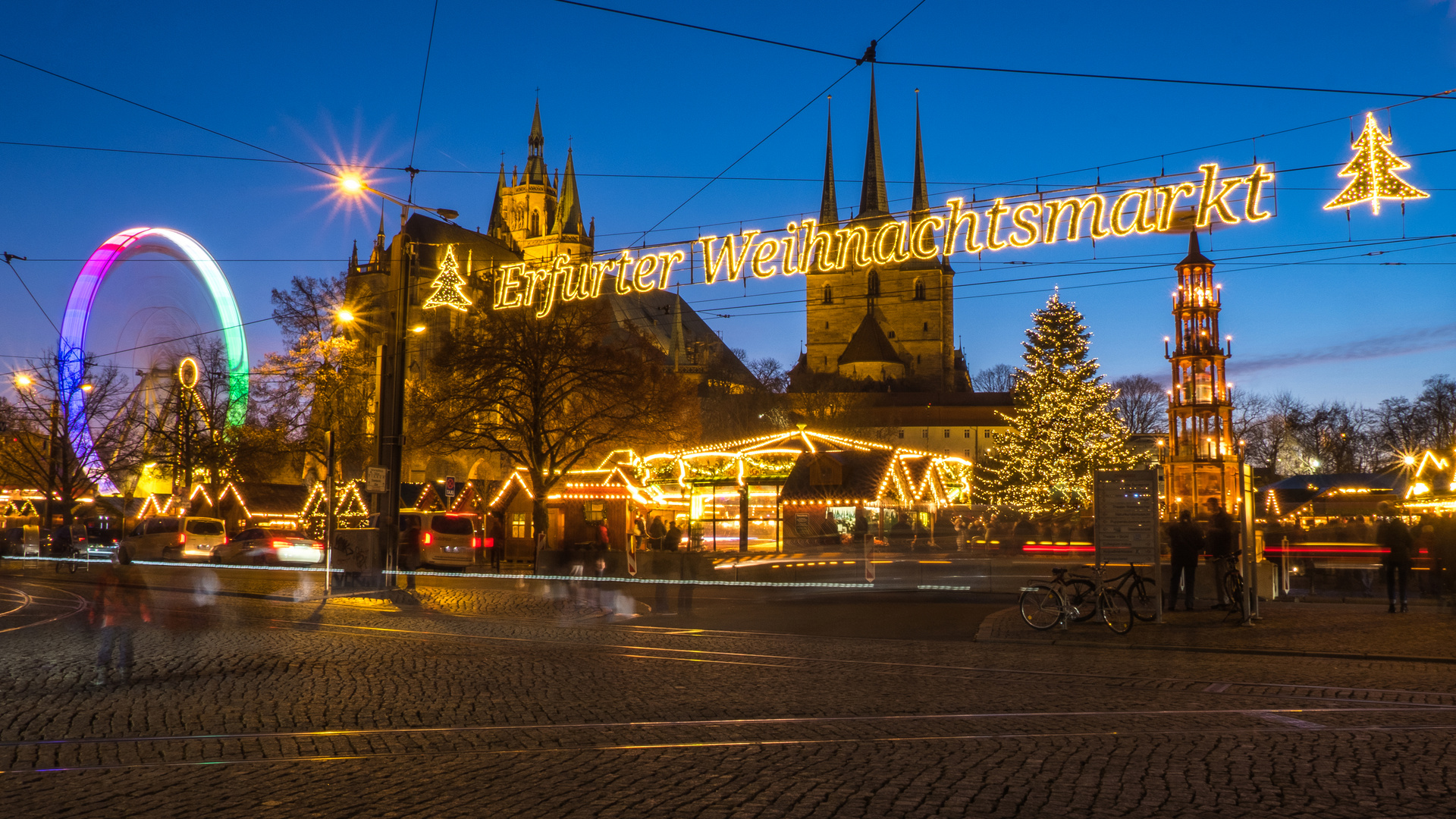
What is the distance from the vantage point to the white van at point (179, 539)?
3556 cm

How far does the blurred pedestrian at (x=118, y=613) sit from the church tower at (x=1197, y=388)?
40.8 metres

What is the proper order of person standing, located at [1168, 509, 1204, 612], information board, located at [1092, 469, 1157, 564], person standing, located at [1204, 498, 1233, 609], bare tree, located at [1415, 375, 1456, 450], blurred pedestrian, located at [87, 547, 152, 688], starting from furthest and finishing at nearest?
bare tree, located at [1415, 375, 1456, 450] < person standing, located at [1204, 498, 1233, 609] < person standing, located at [1168, 509, 1204, 612] < information board, located at [1092, 469, 1157, 564] < blurred pedestrian, located at [87, 547, 152, 688]

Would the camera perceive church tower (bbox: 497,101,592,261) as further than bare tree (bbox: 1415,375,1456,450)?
Yes

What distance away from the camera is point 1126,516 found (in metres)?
16.0

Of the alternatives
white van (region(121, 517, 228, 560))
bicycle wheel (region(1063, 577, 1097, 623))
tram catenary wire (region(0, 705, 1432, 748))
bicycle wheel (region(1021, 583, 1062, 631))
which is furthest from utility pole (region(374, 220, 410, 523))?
white van (region(121, 517, 228, 560))

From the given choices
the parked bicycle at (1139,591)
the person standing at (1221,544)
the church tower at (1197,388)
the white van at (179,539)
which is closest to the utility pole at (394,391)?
the parked bicycle at (1139,591)

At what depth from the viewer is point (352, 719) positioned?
8305 millimetres

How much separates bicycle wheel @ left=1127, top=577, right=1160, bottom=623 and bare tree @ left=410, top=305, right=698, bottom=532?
2034 cm

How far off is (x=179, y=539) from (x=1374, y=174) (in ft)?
116

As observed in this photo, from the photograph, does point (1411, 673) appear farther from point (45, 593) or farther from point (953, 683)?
point (45, 593)

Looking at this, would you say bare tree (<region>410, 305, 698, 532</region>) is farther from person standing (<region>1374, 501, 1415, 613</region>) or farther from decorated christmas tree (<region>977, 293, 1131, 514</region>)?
person standing (<region>1374, 501, 1415, 613</region>)

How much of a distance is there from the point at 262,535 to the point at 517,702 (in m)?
29.2

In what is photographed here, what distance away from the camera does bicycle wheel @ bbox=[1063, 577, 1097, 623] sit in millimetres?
15703

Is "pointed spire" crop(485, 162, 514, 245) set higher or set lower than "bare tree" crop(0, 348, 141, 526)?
higher
